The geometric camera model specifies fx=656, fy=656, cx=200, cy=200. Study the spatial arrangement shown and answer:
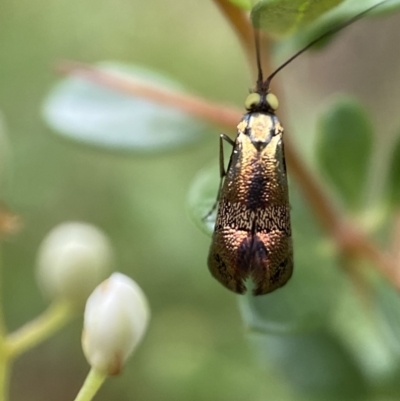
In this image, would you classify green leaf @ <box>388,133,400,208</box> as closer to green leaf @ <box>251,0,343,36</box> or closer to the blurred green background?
green leaf @ <box>251,0,343,36</box>

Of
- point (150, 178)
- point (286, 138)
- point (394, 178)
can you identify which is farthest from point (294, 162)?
point (150, 178)

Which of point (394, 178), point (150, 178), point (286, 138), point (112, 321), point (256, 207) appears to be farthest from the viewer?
point (150, 178)

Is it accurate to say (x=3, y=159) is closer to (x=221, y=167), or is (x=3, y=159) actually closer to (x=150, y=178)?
(x=221, y=167)

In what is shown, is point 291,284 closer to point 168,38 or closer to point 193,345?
point 193,345

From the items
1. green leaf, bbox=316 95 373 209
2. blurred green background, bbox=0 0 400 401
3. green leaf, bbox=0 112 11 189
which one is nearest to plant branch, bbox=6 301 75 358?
green leaf, bbox=0 112 11 189

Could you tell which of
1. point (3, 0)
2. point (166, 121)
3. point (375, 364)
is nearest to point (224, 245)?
point (166, 121)
